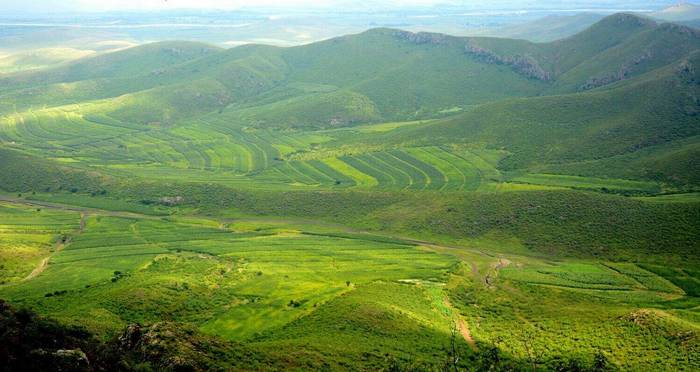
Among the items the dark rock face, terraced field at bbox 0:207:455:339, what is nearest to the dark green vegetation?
the dark rock face

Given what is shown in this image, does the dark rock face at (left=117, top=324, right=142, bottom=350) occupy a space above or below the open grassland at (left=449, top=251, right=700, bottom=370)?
above

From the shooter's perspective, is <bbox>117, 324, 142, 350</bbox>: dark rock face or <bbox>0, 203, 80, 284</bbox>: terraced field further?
<bbox>0, 203, 80, 284</bbox>: terraced field

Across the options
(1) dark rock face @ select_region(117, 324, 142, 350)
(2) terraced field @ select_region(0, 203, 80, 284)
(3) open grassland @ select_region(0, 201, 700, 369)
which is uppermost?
(1) dark rock face @ select_region(117, 324, 142, 350)

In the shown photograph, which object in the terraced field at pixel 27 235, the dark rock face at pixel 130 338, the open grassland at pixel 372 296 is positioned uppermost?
the dark rock face at pixel 130 338

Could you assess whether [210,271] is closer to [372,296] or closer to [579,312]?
[372,296]

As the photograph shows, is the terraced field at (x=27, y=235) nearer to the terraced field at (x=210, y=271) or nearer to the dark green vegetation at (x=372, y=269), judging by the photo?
the dark green vegetation at (x=372, y=269)

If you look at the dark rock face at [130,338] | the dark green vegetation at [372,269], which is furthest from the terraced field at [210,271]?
the dark rock face at [130,338]

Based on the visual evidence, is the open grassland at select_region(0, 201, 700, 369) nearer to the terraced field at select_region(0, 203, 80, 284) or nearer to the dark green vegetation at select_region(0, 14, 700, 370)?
the dark green vegetation at select_region(0, 14, 700, 370)

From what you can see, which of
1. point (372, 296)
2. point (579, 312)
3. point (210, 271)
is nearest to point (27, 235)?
point (210, 271)

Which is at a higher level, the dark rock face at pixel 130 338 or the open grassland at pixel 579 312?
the dark rock face at pixel 130 338

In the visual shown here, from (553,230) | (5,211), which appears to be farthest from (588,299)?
(5,211)

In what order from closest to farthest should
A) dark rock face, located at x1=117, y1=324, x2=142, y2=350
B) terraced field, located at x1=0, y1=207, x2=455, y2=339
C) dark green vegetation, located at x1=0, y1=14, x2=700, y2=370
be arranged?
dark rock face, located at x1=117, y1=324, x2=142, y2=350 < dark green vegetation, located at x1=0, y1=14, x2=700, y2=370 < terraced field, located at x1=0, y1=207, x2=455, y2=339
